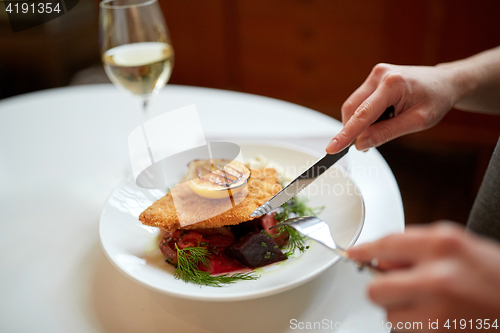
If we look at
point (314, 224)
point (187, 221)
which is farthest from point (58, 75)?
point (314, 224)

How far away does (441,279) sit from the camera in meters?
0.36

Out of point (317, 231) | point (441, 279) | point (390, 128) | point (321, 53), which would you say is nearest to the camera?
point (441, 279)

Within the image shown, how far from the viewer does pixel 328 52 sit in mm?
3354

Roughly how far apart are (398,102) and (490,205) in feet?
1.22

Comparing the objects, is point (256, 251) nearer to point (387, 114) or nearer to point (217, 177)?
point (217, 177)

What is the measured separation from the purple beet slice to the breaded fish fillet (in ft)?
0.19

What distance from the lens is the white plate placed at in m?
0.66

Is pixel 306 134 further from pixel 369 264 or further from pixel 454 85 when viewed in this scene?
pixel 369 264

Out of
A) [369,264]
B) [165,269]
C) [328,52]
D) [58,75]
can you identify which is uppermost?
[369,264]

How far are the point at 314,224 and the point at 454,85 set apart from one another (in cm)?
62

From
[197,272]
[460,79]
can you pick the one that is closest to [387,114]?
[460,79]

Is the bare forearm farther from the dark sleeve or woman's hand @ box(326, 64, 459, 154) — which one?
the dark sleeve

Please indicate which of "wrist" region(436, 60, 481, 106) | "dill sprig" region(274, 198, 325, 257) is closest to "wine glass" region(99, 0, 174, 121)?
"dill sprig" region(274, 198, 325, 257)

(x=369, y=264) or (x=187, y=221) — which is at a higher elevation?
(x=369, y=264)
